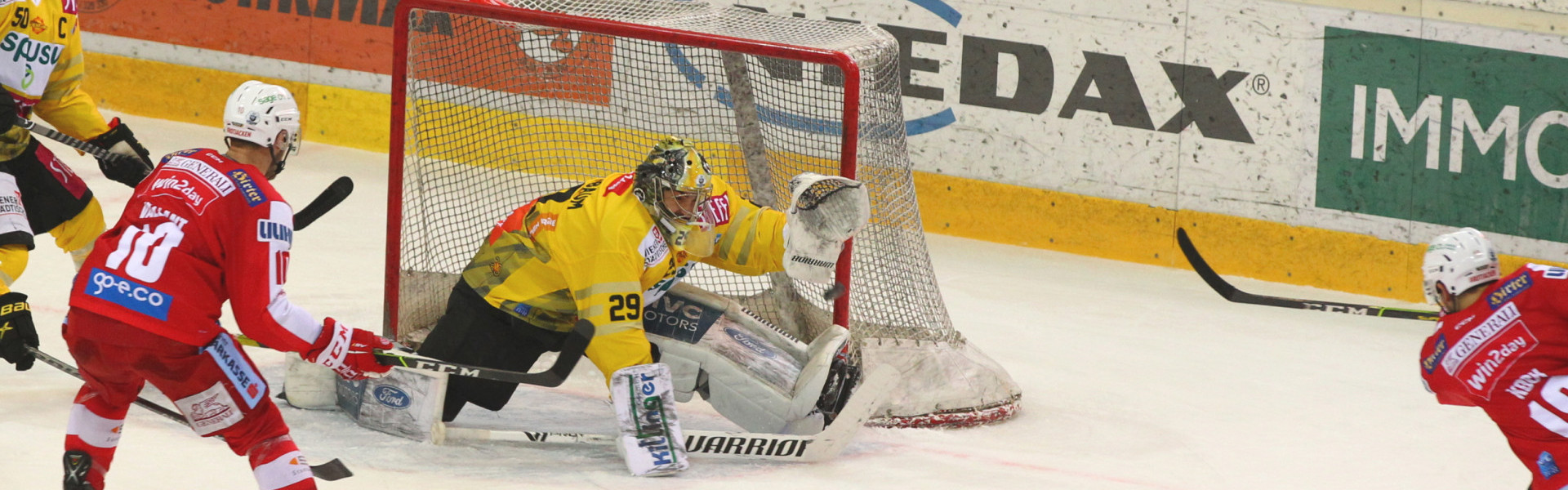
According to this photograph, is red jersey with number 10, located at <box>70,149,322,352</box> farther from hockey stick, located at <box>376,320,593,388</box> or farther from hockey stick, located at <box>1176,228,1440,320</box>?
hockey stick, located at <box>1176,228,1440,320</box>

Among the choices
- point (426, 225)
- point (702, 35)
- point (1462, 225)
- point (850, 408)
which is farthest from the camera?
point (1462, 225)

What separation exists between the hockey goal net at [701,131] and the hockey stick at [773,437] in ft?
1.33

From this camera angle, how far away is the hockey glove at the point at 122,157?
15.8ft

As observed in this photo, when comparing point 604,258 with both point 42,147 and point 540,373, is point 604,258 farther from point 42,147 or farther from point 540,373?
point 42,147

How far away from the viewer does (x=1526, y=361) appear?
355 centimetres

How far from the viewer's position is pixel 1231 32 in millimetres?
6449

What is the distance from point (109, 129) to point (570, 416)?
60.2 inches

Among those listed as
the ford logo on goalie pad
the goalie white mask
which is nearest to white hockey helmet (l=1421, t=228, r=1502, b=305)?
the goalie white mask

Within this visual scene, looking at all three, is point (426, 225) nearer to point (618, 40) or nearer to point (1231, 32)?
point (618, 40)

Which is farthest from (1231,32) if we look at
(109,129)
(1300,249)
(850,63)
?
(109,129)

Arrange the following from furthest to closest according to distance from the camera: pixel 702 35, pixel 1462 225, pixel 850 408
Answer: pixel 1462 225, pixel 702 35, pixel 850 408

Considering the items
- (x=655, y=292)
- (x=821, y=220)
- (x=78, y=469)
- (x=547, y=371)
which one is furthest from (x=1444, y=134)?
(x=78, y=469)

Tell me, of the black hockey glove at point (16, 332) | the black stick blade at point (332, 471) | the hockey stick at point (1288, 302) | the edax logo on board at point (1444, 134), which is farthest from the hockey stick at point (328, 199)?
the edax logo on board at point (1444, 134)

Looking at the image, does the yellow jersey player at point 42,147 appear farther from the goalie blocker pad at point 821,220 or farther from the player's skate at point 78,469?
the goalie blocker pad at point 821,220
